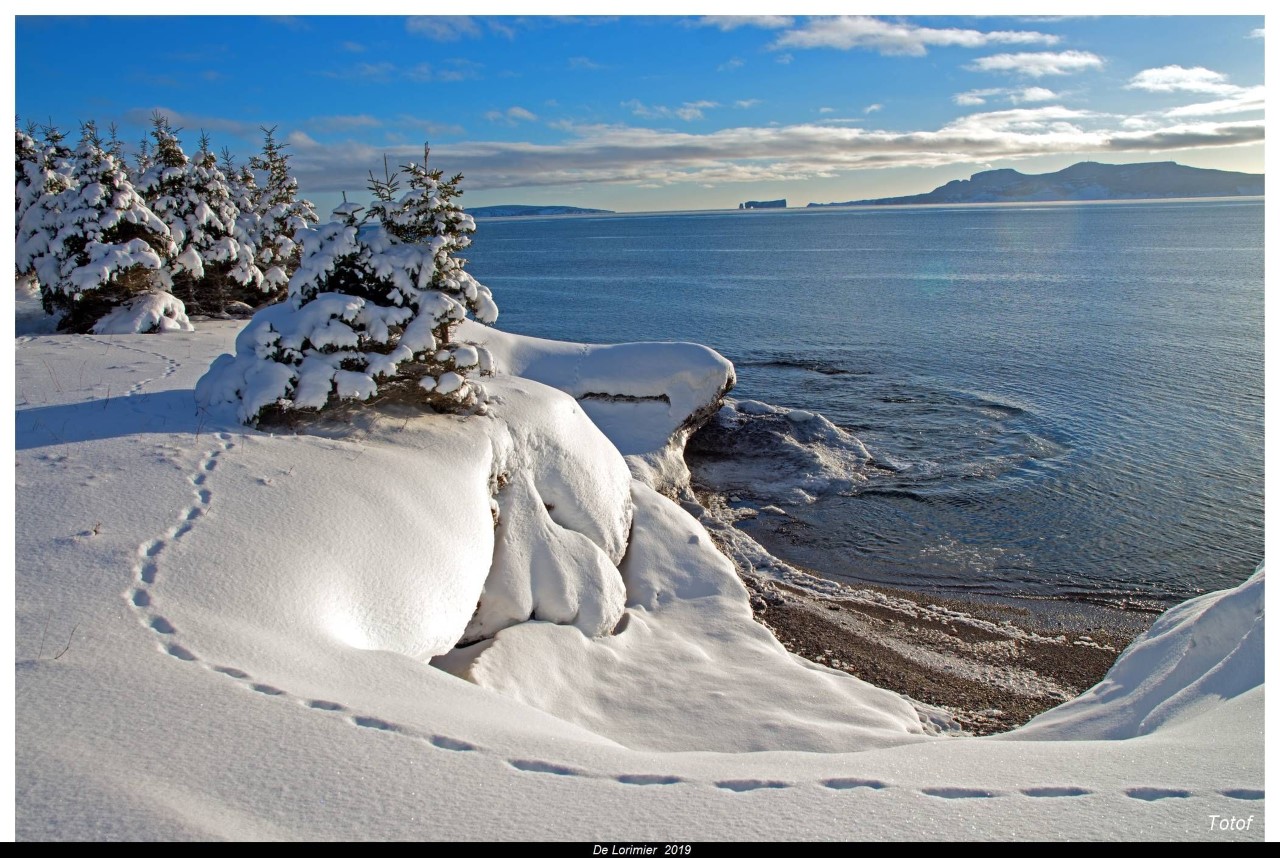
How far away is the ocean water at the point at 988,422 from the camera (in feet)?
63.3

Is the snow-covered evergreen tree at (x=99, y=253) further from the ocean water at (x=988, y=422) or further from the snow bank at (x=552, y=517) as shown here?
the ocean water at (x=988, y=422)

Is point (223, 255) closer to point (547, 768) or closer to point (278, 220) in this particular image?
point (278, 220)

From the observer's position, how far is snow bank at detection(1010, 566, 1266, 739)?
8.46 meters

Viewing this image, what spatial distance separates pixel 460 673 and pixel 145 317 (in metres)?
18.2

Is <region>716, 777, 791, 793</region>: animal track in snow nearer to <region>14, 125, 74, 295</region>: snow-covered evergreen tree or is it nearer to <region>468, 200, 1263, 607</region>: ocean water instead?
<region>468, 200, 1263, 607</region>: ocean water

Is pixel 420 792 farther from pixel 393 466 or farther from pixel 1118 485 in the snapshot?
pixel 1118 485

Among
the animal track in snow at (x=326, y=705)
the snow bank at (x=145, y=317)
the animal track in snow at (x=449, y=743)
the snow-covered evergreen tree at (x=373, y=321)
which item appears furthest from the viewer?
the snow bank at (x=145, y=317)

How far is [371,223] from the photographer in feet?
46.0

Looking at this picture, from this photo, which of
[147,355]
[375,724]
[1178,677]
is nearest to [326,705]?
[375,724]

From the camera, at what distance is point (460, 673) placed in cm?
945

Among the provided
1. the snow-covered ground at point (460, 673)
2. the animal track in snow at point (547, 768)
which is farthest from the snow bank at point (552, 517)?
the animal track in snow at point (547, 768)

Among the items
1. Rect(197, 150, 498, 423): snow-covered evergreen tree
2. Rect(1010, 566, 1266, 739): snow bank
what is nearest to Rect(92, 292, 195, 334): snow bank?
Rect(197, 150, 498, 423): snow-covered evergreen tree

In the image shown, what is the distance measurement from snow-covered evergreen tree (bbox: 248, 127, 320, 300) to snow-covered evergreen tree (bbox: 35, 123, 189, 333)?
6404 mm

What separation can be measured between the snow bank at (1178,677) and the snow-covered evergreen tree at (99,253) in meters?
23.4
